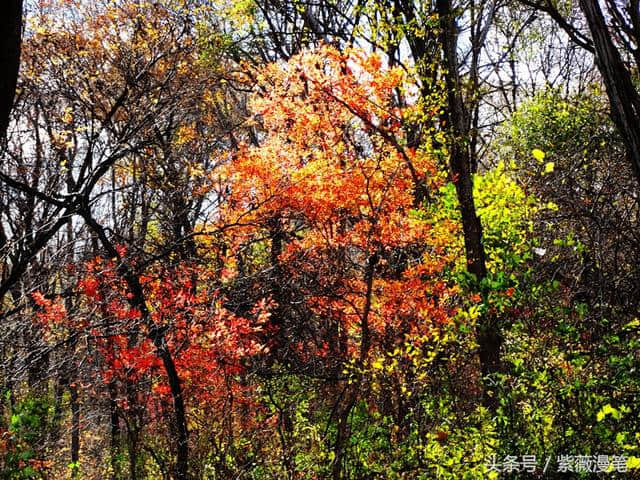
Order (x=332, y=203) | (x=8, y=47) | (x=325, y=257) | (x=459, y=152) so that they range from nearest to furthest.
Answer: (x=8, y=47) → (x=459, y=152) → (x=332, y=203) → (x=325, y=257)

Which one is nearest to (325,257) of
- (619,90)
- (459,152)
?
(459,152)

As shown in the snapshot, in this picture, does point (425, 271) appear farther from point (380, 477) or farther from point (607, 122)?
point (380, 477)

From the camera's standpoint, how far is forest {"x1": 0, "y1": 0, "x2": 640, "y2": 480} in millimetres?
4199

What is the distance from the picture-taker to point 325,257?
11.4m

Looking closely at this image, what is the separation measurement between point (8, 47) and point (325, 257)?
9.80 m

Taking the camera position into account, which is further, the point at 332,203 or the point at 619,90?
the point at 332,203

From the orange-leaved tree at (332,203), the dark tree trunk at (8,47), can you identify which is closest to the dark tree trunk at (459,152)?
the orange-leaved tree at (332,203)

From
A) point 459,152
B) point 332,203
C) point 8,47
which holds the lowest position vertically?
point 8,47

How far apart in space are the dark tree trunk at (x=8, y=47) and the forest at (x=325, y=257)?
12 millimetres

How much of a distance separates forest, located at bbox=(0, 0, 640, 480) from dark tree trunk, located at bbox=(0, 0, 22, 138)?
12 millimetres

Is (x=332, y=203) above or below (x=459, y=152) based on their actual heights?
above

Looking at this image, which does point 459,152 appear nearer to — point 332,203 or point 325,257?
point 332,203

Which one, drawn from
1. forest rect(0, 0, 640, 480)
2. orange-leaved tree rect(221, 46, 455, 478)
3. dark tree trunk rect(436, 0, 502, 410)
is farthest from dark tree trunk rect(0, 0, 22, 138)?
orange-leaved tree rect(221, 46, 455, 478)

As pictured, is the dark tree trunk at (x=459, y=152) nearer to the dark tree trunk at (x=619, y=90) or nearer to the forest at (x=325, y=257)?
the forest at (x=325, y=257)
